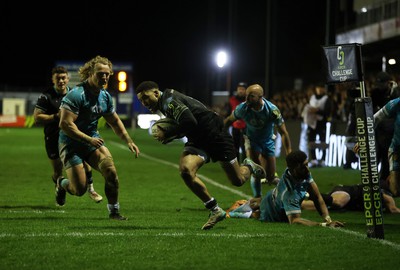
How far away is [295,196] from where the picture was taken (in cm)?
1074

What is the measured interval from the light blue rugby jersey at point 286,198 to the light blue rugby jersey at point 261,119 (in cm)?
235

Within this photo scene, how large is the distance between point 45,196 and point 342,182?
6.72 m

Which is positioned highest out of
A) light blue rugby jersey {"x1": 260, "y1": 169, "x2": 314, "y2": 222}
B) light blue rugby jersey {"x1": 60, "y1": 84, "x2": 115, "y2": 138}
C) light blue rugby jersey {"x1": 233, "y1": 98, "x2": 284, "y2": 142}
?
light blue rugby jersey {"x1": 60, "y1": 84, "x2": 115, "y2": 138}

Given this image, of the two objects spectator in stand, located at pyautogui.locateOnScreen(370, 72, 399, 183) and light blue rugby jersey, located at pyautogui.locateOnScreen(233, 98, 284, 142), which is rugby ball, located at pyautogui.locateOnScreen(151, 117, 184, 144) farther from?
spectator in stand, located at pyautogui.locateOnScreen(370, 72, 399, 183)

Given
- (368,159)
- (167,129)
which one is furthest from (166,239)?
(368,159)

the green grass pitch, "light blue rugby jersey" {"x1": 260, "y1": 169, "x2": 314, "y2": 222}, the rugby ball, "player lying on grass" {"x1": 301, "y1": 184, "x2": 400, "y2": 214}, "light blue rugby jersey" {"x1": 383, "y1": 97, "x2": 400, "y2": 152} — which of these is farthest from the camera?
"player lying on grass" {"x1": 301, "y1": 184, "x2": 400, "y2": 214}

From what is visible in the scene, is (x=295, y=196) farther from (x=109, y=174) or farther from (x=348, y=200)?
(x=109, y=174)

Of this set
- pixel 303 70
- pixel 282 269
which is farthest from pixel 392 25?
pixel 303 70

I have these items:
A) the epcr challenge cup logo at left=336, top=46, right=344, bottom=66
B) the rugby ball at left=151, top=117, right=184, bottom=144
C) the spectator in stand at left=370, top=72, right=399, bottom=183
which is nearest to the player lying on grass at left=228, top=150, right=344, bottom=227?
the rugby ball at left=151, top=117, right=184, bottom=144

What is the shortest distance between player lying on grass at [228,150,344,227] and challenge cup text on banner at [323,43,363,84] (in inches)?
61.6

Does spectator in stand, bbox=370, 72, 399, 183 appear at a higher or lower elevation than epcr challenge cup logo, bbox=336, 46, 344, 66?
lower

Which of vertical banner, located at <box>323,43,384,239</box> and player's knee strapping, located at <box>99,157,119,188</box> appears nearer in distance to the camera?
vertical banner, located at <box>323,43,384,239</box>

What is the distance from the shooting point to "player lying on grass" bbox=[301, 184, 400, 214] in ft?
40.7

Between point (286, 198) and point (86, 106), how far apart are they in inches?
111
